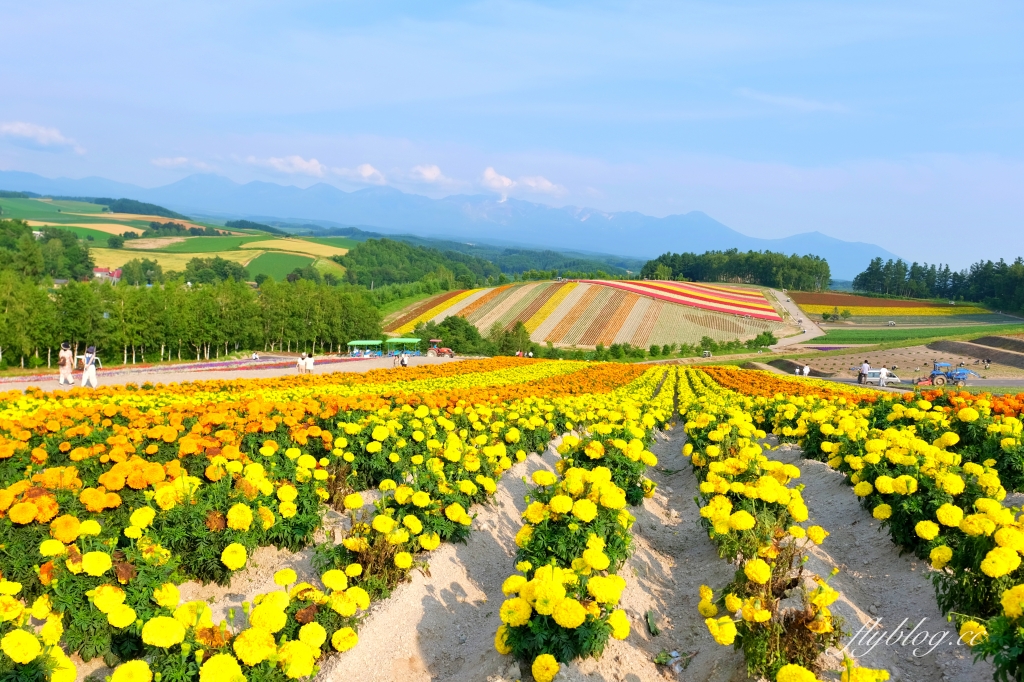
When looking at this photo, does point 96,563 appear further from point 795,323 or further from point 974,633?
point 795,323

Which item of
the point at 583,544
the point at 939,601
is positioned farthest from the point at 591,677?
the point at 939,601

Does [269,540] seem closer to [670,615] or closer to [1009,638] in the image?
[670,615]

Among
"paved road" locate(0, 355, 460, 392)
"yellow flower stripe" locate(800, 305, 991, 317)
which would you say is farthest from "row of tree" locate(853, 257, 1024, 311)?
"paved road" locate(0, 355, 460, 392)

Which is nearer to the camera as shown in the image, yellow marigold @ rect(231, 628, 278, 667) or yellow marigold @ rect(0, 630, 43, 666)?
yellow marigold @ rect(0, 630, 43, 666)

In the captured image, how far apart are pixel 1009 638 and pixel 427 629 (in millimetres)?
4746

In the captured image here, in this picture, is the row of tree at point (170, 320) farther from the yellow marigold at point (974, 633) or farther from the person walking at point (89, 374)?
the yellow marigold at point (974, 633)

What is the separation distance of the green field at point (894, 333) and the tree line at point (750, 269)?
169ft

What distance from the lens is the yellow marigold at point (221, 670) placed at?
3.63 m

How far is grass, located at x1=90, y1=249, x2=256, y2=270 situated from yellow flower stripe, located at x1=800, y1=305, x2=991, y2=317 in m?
144

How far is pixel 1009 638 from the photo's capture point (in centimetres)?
374

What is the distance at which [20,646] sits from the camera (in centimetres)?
370

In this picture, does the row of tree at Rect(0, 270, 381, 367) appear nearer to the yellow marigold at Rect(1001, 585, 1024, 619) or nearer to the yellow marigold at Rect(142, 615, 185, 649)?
the yellow marigold at Rect(142, 615, 185, 649)

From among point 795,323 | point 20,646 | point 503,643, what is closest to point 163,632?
point 20,646

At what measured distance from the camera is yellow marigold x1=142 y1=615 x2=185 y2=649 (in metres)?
3.86
